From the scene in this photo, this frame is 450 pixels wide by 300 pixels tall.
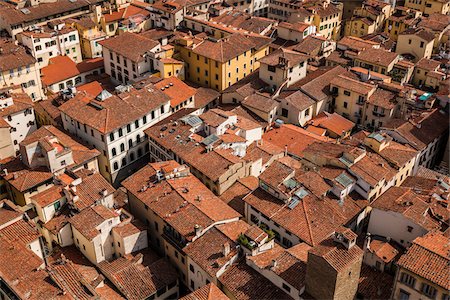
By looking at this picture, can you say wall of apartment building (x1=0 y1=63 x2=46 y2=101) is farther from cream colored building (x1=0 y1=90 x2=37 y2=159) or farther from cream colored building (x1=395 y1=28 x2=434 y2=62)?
cream colored building (x1=395 y1=28 x2=434 y2=62)

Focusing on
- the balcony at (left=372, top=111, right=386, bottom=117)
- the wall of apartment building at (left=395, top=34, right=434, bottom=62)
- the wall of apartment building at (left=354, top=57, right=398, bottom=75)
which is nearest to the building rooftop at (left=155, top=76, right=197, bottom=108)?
the balcony at (left=372, top=111, right=386, bottom=117)

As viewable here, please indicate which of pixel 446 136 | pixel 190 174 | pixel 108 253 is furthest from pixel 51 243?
pixel 446 136

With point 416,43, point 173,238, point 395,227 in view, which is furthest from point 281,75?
point 173,238

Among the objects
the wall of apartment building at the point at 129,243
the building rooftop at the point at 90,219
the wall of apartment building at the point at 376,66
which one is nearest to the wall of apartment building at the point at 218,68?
the wall of apartment building at the point at 376,66

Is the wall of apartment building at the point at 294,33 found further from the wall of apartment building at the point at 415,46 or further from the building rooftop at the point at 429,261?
the building rooftop at the point at 429,261

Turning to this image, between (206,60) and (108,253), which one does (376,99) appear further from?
(108,253)

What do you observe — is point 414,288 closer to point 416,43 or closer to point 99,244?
point 99,244

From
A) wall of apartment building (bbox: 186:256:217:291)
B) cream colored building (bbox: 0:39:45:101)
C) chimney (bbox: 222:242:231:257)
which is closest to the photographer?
chimney (bbox: 222:242:231:257)
